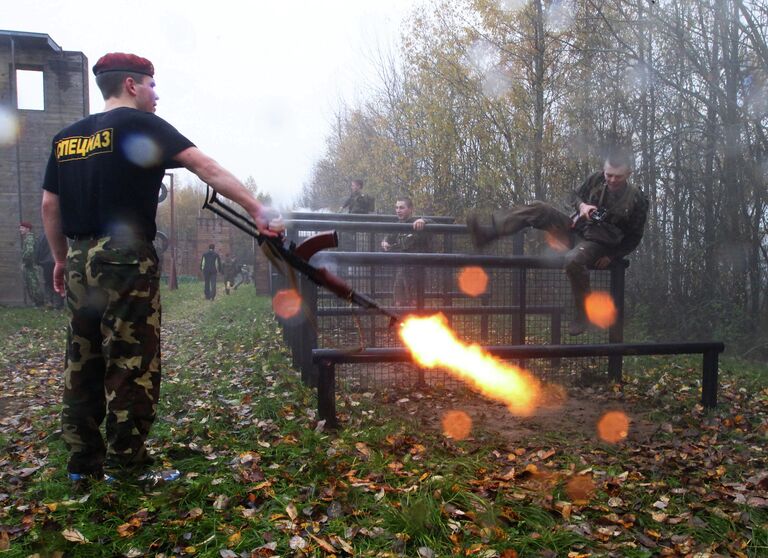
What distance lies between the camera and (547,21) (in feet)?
40.3

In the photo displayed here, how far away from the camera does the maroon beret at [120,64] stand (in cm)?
311

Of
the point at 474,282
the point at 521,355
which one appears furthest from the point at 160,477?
the point at 474,282

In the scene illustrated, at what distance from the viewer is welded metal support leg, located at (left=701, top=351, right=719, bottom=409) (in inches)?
184

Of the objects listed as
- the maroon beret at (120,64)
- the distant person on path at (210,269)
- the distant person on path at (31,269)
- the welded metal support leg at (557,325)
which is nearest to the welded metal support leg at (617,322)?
the welded metal support leg at (557,325)

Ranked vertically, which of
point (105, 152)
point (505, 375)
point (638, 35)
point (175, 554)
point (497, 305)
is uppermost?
point (638, 35)

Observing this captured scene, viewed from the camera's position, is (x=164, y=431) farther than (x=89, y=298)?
Yes

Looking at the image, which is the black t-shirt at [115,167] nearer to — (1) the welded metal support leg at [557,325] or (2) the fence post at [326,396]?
(2) the fence post at [326,396]

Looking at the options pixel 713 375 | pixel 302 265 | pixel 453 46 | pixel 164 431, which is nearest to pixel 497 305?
pixel 713 375

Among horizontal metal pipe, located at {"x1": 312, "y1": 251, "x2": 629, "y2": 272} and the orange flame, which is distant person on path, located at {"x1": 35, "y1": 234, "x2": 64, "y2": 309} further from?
the orange flame

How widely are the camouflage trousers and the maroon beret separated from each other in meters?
0.91

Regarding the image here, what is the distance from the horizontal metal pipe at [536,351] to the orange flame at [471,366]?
0.43 metres

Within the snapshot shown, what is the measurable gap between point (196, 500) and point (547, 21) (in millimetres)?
12122

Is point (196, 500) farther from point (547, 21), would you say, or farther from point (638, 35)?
point (547, 21)

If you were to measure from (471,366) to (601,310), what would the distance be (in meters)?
1.36
